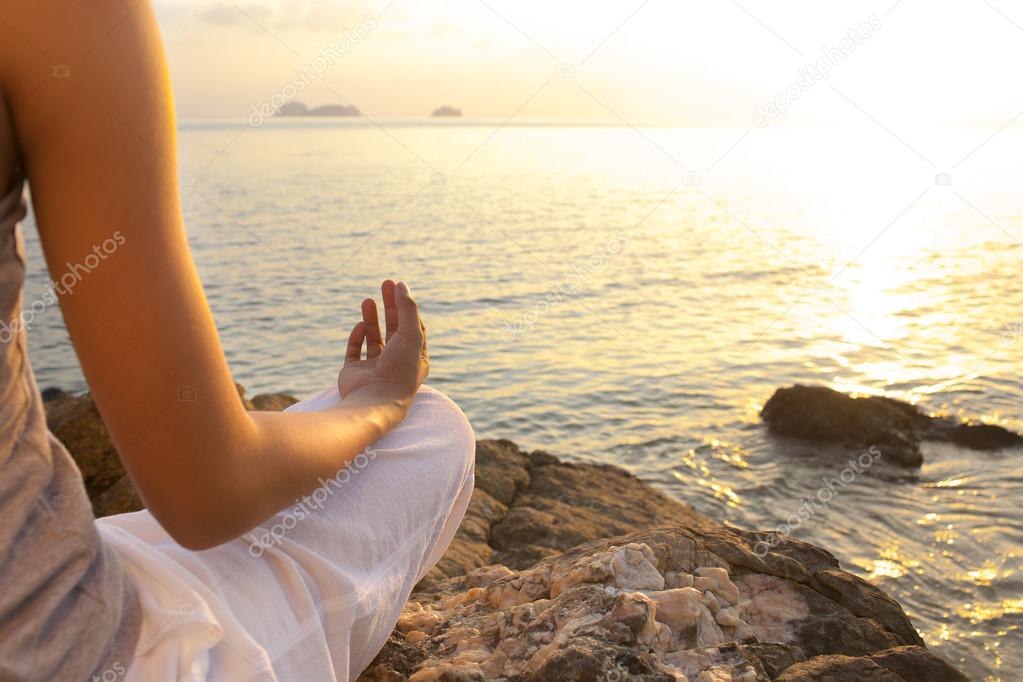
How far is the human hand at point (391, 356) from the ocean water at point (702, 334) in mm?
3762

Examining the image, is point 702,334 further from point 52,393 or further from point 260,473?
point 260,473

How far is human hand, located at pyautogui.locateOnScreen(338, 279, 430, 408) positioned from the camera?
220 cm

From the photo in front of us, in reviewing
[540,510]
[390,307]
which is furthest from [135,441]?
[540,510]

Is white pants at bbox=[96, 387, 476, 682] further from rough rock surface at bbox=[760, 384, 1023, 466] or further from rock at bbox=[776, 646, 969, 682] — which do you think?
rough rock surface at bbox=[760, 384, 1023, 466]

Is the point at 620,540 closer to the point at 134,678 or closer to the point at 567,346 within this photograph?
the point at 134,678

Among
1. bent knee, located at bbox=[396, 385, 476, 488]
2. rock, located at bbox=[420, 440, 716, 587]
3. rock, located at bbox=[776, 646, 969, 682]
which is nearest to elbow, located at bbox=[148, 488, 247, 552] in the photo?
bent knee, located at bbox=[396, 385, 476, 488]

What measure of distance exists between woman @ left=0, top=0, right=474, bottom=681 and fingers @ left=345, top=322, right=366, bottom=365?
877mm

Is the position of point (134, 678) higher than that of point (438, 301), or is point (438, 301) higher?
point (134, 678)

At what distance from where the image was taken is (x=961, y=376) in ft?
32.6

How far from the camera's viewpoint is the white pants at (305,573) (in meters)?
1.46

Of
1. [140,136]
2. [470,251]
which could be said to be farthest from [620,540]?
[470,251]

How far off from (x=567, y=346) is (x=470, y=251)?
288 inches

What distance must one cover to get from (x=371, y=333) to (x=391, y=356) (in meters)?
0.38

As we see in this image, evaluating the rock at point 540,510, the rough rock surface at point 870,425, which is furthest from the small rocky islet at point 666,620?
the rough rock surface at point 870,425
